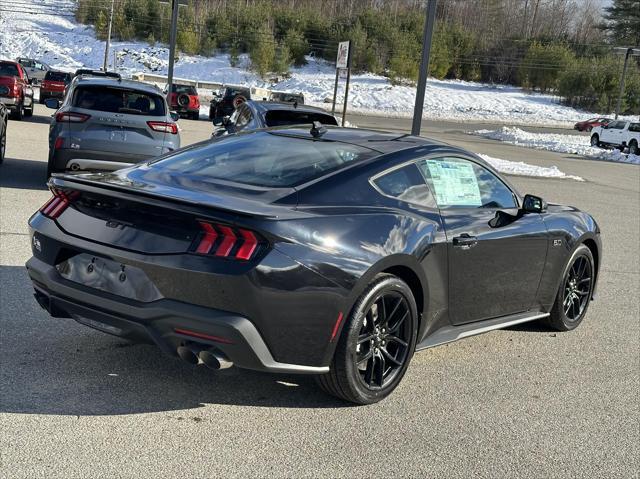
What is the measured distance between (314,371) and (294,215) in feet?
2.67

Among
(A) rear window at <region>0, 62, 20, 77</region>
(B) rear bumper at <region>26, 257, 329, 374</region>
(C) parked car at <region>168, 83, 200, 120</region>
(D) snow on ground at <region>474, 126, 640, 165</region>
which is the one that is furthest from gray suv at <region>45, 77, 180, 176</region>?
(D) snow on ground at <region>474, 126, 640, 165</region>

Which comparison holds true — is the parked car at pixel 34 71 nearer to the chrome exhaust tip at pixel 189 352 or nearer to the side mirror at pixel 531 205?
the side mirror at pixel 531 205

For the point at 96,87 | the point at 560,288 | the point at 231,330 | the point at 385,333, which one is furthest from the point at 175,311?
the point at 96,87

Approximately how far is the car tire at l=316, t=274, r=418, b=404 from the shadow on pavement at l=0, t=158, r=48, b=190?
761 cm

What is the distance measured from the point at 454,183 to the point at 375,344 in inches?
52.4

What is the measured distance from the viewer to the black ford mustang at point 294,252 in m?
3.59

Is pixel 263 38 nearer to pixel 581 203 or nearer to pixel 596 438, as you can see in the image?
pixel 581 203

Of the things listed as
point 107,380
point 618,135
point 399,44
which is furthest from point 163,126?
point 399,44

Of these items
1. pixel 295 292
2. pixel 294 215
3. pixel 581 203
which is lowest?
pixel 581 203

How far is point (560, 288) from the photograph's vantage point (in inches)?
230

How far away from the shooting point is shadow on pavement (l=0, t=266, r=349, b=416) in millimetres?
3895

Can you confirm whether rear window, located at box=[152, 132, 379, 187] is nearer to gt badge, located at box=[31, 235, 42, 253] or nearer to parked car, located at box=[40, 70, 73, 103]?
gt badge, located at box=[31, 235, 42, 253]

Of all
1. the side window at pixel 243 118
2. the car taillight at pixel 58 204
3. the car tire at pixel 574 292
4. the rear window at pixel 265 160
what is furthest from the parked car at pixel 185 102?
the car taillight at pixel 58 204

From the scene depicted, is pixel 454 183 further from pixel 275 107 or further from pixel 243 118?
pixel 243 118
